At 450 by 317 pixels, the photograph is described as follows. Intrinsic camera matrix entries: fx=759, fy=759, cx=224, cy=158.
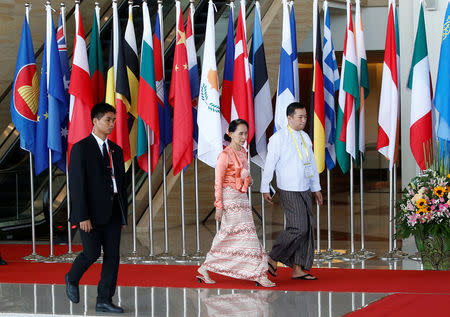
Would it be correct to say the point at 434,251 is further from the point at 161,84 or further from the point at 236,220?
the point at 161,84

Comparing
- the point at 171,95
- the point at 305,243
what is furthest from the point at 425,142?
the point at 171,95

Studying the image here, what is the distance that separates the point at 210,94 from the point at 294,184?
151 cm

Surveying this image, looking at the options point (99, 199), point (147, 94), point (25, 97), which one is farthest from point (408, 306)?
point (25, 97)

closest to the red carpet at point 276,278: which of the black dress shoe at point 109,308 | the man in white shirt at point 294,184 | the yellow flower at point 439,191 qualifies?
the man in white shirt at point 294,184

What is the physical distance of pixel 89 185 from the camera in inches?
199

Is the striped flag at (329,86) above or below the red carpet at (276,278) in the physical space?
above

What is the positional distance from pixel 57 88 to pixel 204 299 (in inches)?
114

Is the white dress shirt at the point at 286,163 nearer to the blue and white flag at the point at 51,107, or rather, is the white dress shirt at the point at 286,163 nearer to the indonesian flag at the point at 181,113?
the indonesian flag at the point at 181,113

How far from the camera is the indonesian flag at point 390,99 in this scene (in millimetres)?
7180

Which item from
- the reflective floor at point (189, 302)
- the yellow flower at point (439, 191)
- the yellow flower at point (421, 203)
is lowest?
the reflective floor at point (189, 302)

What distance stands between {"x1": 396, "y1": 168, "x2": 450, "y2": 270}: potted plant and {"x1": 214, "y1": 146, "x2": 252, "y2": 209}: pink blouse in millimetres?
1649

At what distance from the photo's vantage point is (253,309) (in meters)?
5.16

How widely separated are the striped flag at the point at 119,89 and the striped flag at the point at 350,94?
6.82 ft

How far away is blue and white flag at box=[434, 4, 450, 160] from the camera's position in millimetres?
6953
